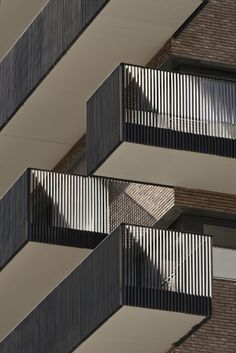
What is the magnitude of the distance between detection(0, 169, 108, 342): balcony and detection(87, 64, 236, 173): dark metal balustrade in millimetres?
2152

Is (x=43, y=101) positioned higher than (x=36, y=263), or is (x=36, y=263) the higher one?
(x=43, y=101)

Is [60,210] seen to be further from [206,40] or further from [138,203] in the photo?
[206,40]

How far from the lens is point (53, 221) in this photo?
52656 millimetres

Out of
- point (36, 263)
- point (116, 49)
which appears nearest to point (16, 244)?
point (36, 263)

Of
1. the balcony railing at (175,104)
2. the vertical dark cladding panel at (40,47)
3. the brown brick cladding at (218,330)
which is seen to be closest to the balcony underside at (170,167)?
the balcony railing at (175,104)

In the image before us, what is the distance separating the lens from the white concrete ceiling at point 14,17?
58.5 metres

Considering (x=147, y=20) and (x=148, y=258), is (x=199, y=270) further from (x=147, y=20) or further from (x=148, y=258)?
(x=147, y=20)

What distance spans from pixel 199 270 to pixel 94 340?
2.26 m

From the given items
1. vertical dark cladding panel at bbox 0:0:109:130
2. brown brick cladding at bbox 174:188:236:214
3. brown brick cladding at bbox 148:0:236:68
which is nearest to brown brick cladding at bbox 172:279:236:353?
brown brick cladding at bbox 174:188:236:214

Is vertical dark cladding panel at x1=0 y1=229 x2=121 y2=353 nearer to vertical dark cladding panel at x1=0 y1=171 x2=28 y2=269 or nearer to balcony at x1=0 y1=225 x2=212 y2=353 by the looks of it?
balcony at x1=0 y1=225 x2=212 y2=353

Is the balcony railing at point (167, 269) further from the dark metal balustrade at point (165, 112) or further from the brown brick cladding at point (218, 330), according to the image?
the dark metal balustrade at point (165, 112)

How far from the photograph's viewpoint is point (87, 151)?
51.1 metres

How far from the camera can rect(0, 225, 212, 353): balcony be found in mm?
48000

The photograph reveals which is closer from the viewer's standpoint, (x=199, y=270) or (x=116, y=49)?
(x=199, y=270)
